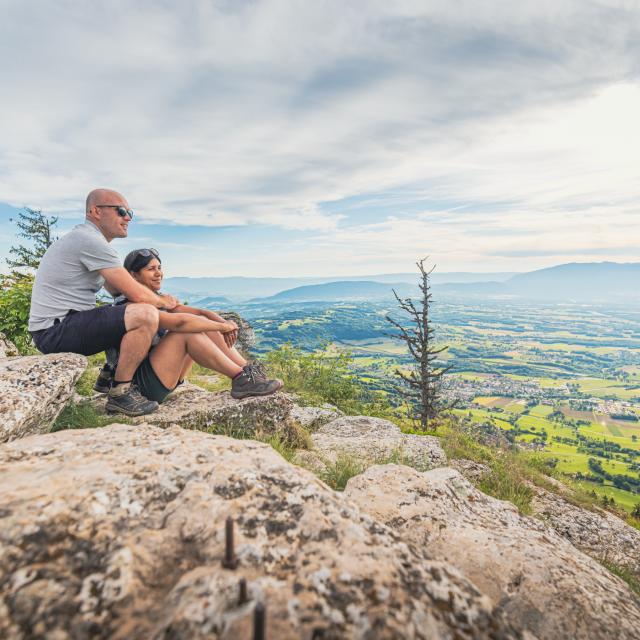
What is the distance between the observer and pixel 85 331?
18.5ft

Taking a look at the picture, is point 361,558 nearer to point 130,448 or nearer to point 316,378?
point 130,448

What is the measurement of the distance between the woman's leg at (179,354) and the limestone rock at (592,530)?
6.59 meters

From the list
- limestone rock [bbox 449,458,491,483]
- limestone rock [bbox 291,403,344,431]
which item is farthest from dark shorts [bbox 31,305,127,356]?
limestone rock [bbox 449,458,491,483]

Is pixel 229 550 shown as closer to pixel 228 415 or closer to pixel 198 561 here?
pixel 198 561

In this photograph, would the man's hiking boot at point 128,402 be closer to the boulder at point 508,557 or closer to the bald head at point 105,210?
the bald head at point 105,210

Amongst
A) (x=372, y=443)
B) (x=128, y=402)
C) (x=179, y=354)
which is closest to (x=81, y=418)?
(x=128, y=402)

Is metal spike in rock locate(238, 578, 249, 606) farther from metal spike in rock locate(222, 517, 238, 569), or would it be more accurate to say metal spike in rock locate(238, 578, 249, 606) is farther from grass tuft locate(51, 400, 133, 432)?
grass tuft locate(51, 400, 133, 432)

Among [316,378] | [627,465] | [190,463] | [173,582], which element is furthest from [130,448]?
[627,465]

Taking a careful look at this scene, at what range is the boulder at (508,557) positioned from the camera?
2.82 meters

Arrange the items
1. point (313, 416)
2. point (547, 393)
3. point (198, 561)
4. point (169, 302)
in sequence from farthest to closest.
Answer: point (547, 393) < point (313, 416) < point (169, 302) < point (198, 561)

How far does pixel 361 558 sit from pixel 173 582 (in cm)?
109

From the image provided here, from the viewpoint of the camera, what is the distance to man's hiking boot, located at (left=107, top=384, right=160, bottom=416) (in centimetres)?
612

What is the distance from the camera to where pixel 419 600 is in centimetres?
202

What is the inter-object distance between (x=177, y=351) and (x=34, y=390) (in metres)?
1.98
